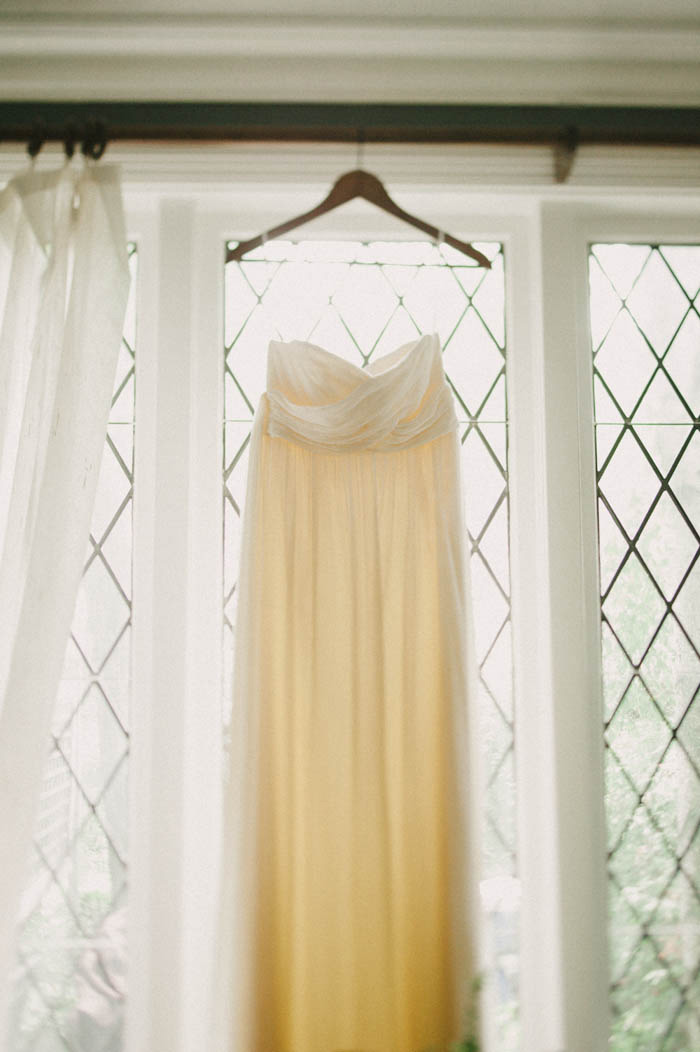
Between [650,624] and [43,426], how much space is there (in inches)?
47.3

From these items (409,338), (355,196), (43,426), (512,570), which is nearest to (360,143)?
(355,196)

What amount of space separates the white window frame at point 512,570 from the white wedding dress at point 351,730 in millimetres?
224

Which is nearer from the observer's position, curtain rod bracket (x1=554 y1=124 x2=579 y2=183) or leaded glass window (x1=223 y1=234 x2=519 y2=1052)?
curtain rod bracket (x1=554 y1=124 x2=579 y2=183)

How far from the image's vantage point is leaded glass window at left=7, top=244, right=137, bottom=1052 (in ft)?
4.36

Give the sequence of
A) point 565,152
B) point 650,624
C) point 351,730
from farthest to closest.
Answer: point 650,624 < point 565,152 < point 351,730

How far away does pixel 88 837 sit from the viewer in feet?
4.49

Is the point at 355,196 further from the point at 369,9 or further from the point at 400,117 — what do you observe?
the point at 369,9

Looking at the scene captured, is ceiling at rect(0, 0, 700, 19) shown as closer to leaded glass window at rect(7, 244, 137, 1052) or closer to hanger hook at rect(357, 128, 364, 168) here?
hanger hook at rect(357, 128, 364, 168)

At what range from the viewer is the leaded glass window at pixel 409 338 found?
1435mm

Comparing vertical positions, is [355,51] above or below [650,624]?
above

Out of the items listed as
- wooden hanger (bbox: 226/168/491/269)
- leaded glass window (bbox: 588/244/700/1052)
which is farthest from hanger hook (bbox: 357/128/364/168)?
leaded glass window (bbox: 588/244/700/1052)

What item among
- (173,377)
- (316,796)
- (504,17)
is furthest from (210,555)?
(504,17)

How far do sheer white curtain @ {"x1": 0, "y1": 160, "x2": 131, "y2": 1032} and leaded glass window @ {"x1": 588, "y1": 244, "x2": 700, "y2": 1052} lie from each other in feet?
3.21

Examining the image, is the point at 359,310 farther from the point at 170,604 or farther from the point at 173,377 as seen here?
the point at 170,604
